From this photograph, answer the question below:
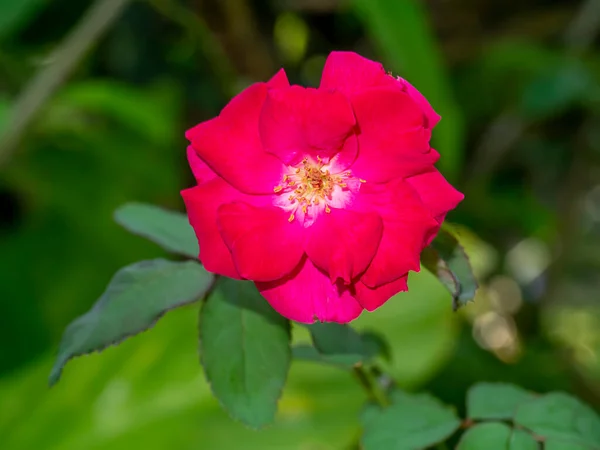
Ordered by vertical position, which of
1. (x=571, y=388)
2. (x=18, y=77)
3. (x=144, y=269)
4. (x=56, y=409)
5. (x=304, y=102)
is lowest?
(x=571, y=388)

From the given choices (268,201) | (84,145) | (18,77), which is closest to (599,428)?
(268,201)

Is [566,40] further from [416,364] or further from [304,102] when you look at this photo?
[304,102]

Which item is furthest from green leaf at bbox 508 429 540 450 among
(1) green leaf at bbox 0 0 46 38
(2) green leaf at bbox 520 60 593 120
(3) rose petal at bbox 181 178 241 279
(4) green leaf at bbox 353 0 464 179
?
(1) green leaf at bbox 0 0 46 38

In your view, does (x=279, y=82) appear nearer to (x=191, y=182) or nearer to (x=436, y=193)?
(x=436, y=193)

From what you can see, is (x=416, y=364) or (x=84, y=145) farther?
(x=84, y=145)

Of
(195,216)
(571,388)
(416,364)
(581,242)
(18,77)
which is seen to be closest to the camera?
(195,216)

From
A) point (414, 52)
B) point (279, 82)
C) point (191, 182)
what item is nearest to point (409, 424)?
point (279, 82)
